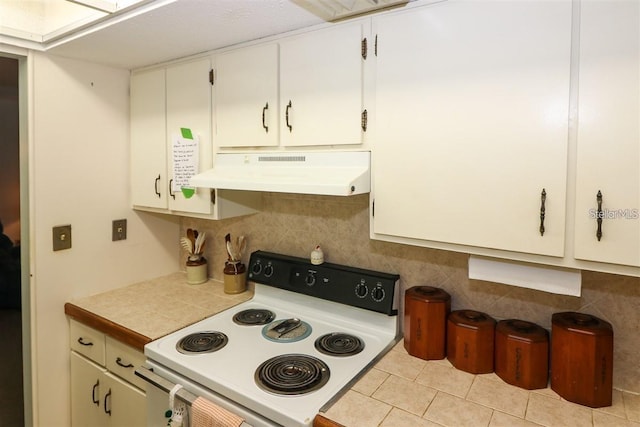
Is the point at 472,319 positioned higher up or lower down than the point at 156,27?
lower down

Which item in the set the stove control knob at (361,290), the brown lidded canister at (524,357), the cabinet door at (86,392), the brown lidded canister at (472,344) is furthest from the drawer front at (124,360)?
the brown lidded canister at (524,357)

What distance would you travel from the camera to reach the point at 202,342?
61.7 inches

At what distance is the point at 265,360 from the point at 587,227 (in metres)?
1.11

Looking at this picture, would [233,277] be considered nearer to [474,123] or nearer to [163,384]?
[163,384]

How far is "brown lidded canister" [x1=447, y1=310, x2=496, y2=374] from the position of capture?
1.35 meters

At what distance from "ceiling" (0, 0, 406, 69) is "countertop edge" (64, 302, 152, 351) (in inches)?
48.1

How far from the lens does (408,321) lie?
1.50 meters

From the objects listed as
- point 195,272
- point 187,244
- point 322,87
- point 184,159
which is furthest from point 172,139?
point 322,87

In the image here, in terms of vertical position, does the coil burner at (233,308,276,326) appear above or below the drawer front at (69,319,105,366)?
above

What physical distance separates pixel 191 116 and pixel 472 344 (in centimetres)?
A: 157

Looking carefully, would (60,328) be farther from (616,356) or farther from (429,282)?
(616,356)

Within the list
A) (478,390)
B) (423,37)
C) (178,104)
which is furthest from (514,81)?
(178,104)

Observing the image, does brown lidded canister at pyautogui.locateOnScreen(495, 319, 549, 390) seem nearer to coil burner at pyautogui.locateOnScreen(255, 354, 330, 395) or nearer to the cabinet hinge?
coil burner at pyautogui.locateOnScreen(255, 354, 330, 395)

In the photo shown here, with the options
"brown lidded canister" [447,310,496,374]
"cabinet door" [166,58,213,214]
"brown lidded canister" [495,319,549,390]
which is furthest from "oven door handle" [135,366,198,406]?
"brown lidded canister" [495,319,549,390]
